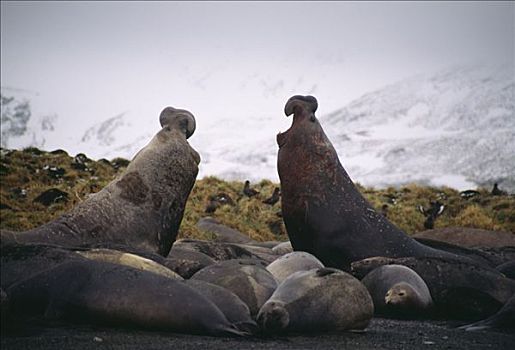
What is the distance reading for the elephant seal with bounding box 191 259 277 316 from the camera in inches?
230

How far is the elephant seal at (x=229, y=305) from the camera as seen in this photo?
4988 millimetres

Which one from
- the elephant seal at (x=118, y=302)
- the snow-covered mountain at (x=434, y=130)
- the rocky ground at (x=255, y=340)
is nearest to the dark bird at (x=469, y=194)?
the snow-covered mountain at (x=434, y=130)

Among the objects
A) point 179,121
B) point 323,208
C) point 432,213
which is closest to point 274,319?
point 323,208

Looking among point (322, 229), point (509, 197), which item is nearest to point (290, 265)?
point (322, 229)

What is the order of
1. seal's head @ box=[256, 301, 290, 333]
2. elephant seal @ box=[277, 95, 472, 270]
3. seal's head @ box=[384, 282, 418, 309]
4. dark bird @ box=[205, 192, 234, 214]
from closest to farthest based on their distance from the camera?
seal's head @ box=[256, 301, 290, 333] < seal's head @ box=[384, 282, 418, 309] < elephant seal @ box=[277, 95, 472, 270] < dark bird @ box=[205, 192, 234, 214]

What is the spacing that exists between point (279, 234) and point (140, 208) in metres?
10.0

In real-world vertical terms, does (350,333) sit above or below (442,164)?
below

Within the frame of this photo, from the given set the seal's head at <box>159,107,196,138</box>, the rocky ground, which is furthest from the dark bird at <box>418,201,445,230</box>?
the rocky ground

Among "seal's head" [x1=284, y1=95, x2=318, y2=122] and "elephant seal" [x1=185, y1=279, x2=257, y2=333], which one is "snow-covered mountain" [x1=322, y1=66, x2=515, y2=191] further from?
"elephant seal" [x1=185, y1=279, x2=257, y2=333]

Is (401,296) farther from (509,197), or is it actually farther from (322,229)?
(509,197)

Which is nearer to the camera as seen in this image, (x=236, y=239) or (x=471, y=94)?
(x=236, y=239)

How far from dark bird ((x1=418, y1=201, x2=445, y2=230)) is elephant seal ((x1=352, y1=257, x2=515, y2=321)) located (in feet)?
41.0

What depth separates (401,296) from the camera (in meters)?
6.44

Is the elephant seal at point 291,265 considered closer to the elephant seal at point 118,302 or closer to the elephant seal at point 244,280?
the elephant seal at point 244,280
